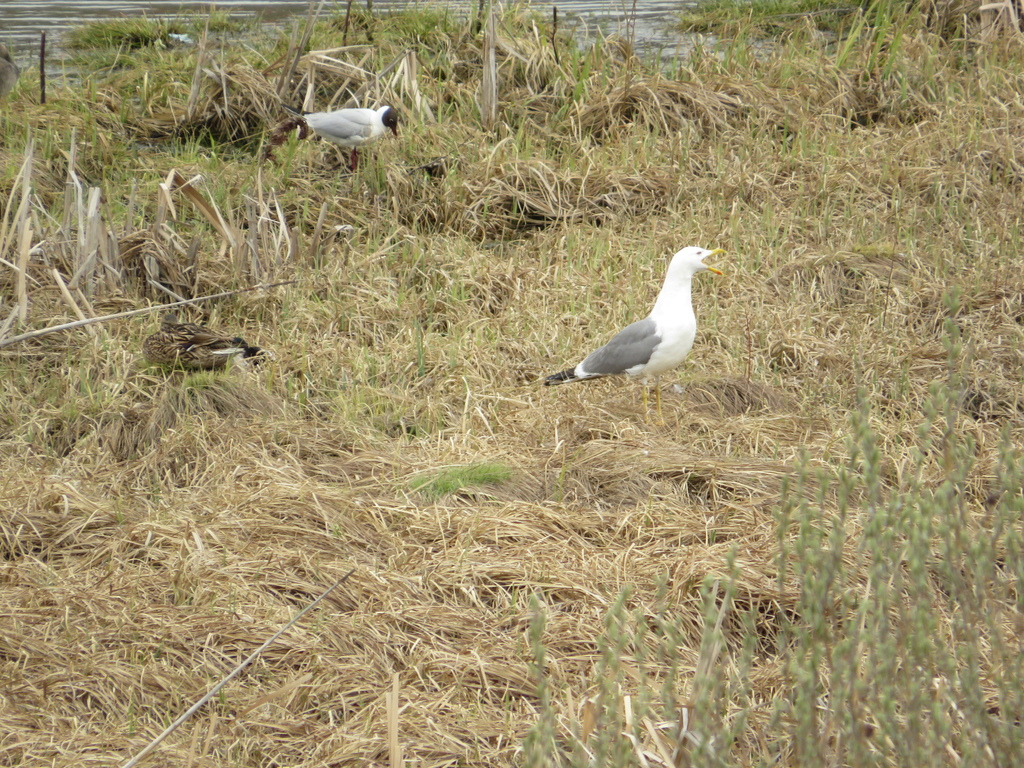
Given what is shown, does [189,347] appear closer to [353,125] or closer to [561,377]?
[561,377]

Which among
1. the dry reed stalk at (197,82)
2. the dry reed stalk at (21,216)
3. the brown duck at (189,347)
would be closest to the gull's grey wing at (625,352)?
the brown duck at (189,347)

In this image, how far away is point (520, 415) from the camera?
182 inches

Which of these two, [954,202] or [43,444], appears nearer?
[43,444]

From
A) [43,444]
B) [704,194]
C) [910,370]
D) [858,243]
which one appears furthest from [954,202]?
[43,444]

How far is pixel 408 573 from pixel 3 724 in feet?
3.95

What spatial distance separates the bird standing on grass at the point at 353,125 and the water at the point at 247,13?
2.44 metres

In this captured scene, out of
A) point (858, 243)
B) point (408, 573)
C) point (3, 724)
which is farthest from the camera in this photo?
point (858, 243)

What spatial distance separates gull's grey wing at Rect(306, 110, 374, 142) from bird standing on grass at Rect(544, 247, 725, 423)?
2977 mm

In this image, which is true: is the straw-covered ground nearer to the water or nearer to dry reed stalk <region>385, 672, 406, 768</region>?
dry reed stalk <region>385, 672, 406, 768</region>

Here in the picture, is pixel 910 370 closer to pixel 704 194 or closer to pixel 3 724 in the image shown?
pixel 704 194

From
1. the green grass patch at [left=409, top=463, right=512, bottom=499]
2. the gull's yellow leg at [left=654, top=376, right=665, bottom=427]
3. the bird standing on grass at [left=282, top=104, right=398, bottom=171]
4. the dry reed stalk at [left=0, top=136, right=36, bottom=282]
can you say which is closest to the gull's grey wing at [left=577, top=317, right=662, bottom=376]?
the gull's yellow leg at [left=654, top=376, right=665, bottom=427]

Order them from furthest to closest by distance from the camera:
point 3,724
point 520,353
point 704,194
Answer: point 704,194 → point 520,353 → point 3,724

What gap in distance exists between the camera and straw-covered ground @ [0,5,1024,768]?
82.2 inches

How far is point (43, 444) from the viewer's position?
4453mm
